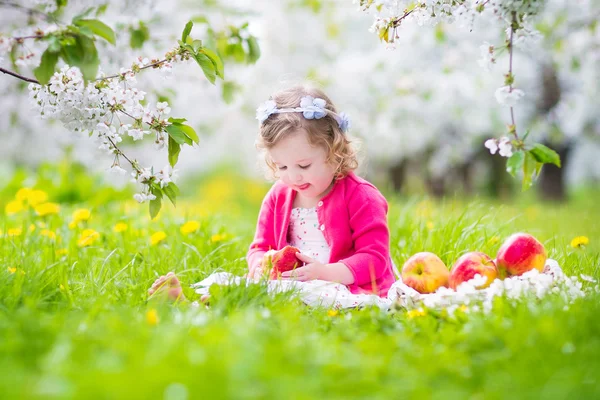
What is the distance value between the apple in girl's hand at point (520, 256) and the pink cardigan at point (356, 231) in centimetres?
50

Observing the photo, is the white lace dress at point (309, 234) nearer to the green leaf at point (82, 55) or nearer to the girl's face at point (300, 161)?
the girl's face at point (300, 161)

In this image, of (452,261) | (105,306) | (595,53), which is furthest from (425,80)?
(105,306)

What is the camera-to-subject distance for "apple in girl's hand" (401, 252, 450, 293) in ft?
8.82

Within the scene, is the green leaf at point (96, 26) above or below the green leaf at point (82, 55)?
above

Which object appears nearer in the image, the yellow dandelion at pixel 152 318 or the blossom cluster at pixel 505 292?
the yellow dandelion at pixel 152 318

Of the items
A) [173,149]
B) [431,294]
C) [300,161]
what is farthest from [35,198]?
[431,294]

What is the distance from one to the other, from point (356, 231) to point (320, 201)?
0.23m

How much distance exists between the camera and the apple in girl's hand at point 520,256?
103 inches

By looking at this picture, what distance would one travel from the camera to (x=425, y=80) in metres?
6.99

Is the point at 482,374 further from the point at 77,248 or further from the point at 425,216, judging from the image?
the point at 425,216

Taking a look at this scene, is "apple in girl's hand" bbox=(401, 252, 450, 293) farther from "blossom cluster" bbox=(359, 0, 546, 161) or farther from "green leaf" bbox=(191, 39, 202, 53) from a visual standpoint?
"green leaf" bbox=(191, 39, 202, 53)

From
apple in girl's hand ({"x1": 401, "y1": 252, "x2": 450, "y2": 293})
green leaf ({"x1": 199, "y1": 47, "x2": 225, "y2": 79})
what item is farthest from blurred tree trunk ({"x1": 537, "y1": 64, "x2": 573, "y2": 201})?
green leaf ({"x1": 199, "y1": 47, "x2": 225, "y2": 79})

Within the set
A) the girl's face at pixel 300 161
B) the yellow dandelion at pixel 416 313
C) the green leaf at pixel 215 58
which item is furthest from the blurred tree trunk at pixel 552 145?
the green leaf at pixel 215 58

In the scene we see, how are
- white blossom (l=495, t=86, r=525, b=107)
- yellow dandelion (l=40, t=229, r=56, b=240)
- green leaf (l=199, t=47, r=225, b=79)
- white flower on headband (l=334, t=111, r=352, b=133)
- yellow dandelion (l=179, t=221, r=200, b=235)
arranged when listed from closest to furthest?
white blossom (l=495, t=86, r=525, b=107)
green leaf (l=199, t=47, r=225, b=79)
white flower on headband (l=334, t=111, r=352, b=133)
yellow dandelion (l=40, t=229, r=56, b=240)
yellow dandelion (l=179, t=221, r=200, b=235)
